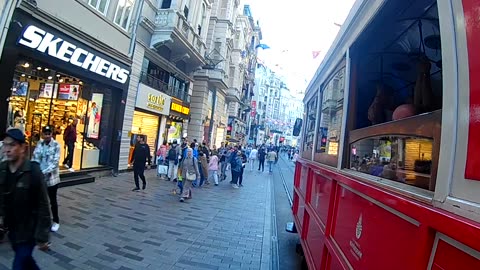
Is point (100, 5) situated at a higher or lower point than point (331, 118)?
higher

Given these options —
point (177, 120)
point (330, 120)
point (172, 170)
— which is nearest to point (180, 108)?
point (177, 120)

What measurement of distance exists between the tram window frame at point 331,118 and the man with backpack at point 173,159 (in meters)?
10.1

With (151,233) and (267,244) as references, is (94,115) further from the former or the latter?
(267,244)

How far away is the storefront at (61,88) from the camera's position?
9.05 meters

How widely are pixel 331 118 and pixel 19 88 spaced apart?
928cm

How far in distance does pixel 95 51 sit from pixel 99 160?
4277 mm

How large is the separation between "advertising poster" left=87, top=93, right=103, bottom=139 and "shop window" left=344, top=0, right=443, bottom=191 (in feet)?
38.6

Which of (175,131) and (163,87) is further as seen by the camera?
(175,131)

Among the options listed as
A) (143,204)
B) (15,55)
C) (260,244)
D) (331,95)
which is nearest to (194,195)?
(143,204)

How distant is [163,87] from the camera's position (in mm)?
18922

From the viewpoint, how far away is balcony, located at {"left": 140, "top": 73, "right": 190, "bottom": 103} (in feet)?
54.4

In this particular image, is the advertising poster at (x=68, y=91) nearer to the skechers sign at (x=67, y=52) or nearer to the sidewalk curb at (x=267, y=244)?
the skechers sign at (x=67, y=52)

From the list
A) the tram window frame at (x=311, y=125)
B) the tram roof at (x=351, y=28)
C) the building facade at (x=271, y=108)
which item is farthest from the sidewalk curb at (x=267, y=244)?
the building facade at (x=271, y=108)

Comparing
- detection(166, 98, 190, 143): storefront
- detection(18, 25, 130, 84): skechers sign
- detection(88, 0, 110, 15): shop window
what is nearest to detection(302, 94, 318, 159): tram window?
detection(18, 25, 130, 84): skechers sign
